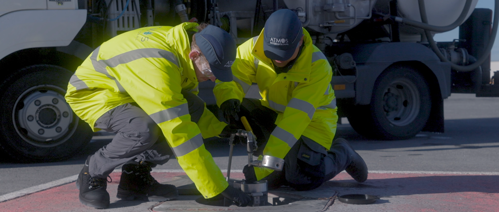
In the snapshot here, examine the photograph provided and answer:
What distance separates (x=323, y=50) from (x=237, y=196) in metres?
4.10

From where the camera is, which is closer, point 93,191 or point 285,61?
point 93,191

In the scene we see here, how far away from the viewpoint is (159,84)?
3.17 m

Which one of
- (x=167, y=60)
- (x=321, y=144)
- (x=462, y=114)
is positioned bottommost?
(x=462, y=114)

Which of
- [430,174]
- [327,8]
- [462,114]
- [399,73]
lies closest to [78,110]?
[430,174]

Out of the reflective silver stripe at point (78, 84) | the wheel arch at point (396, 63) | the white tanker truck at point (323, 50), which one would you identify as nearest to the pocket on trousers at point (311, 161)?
the reflective silver stripe at point (78, 84)

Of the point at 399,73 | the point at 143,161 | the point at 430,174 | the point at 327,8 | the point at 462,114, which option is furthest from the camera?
the point at 462,114

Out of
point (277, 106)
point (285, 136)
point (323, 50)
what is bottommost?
point (285, 136)

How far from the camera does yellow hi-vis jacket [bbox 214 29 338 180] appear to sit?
3.85 m

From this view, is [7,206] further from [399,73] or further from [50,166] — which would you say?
[399,73]

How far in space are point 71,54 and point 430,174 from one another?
3.61 metres

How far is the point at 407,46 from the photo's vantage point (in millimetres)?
7379

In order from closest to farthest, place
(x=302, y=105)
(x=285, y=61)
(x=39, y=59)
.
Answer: (x=302, y=105), (x=285, y=61), (x=39, y=59)

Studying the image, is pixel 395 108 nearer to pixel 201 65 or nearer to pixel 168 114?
pixel 201 65

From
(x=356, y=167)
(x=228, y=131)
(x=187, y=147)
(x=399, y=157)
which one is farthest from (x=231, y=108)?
(x=399, y=157)
